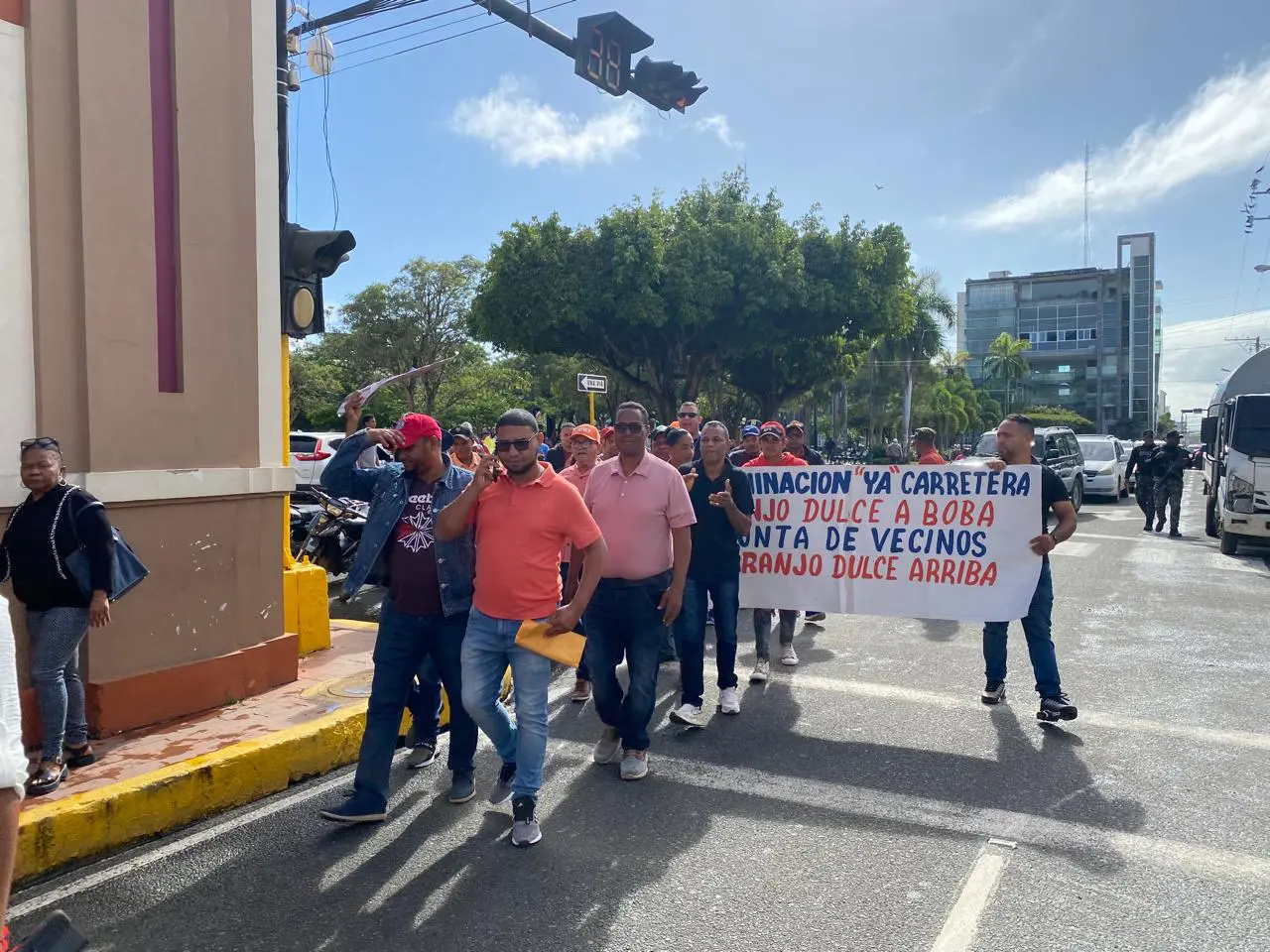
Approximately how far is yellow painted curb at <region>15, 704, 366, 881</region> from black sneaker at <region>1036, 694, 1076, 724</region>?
3974 millimetres

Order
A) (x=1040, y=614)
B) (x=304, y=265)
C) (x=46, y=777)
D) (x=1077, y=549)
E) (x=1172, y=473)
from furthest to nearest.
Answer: (x=1172, y=473), (x=1077, y=549), (x=304, y=265), (x=1040, y=614), (x=46, y=777)

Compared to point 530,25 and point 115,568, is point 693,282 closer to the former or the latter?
point 530,25

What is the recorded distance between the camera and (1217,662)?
690 cm

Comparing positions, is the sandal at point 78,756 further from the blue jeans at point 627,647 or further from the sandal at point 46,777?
the blue jeans at point 627,647

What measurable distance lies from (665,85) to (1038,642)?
6.47 meters

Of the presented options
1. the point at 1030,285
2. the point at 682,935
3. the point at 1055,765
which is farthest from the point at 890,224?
the point at 1030,285

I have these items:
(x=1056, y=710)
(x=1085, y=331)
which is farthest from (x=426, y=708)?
(x=1085, y=331)

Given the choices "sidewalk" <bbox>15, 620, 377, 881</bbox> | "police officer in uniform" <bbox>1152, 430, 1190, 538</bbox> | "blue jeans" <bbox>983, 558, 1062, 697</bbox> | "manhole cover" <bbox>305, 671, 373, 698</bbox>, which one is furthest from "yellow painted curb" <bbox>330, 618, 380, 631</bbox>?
"police officer in uniform" <bbox>1152, 430, 1190, 538</bbox>

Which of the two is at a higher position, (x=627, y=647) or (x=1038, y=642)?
(x=627, y=647)

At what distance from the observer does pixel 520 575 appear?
4.04 m

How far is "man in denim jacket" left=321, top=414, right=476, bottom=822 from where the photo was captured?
4.23 metres

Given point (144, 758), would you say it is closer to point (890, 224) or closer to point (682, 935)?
point (682, 935)

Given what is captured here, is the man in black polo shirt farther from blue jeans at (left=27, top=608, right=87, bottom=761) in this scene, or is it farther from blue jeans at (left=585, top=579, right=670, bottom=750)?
blue jeans at (left=27, top=608, right=87, bottom=761)

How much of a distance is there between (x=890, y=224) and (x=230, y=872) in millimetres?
25488
